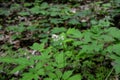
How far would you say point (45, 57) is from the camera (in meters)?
2.54

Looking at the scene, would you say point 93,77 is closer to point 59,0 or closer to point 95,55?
point 95,55

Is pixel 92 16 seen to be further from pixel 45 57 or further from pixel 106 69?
pixel 45 57

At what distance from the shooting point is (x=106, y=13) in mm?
4730

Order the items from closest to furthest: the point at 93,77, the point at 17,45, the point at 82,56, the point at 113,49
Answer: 1. the point at 113,49
2. the point at 93,77
3. the point at 82,56
4. the point at 17,45

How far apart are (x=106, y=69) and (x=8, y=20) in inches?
125

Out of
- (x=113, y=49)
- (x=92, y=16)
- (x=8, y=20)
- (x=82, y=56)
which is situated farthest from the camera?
(x=8, y=20)

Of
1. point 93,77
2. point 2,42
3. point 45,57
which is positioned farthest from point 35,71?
point 2,42

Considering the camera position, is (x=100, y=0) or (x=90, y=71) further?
(x=100, y=0)

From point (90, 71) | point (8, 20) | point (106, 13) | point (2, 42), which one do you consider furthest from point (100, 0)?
point (90, 71)

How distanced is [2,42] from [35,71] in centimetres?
217

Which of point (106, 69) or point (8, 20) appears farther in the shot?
point (8, 20)

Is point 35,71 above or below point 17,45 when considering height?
above

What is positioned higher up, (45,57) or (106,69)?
(45,57)

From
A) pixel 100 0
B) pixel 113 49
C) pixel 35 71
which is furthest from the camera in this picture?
pixel 100 0
